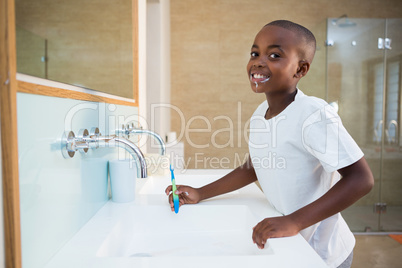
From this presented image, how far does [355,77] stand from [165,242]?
→ 7.79 feet

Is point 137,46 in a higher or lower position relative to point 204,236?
higher

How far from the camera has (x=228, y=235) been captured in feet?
2.78

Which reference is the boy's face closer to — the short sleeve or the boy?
the boy

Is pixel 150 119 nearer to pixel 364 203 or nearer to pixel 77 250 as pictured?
pixel 77 250

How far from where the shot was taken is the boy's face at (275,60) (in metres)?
0.73

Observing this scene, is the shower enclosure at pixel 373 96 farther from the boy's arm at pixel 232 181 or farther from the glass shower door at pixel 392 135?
the boy's arm at pixel 232 181

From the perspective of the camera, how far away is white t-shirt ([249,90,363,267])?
689 mm

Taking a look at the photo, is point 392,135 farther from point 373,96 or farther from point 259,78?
point 259,78

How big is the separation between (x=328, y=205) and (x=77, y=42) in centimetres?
63

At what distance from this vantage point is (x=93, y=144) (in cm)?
69

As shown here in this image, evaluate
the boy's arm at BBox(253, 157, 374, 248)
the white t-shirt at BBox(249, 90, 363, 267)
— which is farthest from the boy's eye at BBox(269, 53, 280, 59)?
the boy's arm at BBox(253, 157, 374, 248)

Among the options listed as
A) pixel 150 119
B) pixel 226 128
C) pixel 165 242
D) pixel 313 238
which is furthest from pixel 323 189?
pixel 226 128

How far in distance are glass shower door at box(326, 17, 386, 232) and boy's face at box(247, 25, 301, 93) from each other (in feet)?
6.82

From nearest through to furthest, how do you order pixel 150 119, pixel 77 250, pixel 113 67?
1. pixel 77 250
2. pixel 113 67
3. pixel 150 119
